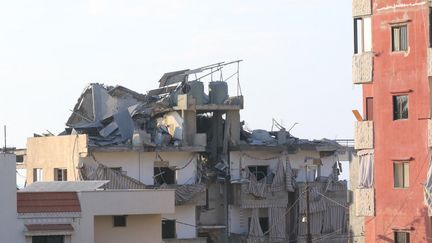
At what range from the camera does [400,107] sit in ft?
146

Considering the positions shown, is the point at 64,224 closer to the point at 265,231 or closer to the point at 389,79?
the point at 389,79

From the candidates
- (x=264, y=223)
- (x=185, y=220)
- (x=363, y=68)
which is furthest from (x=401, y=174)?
(x=264, y=223)

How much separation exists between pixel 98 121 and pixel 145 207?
2282cm

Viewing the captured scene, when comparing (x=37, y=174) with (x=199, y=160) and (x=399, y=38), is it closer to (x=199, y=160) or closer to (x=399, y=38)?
(x=199, y=160)

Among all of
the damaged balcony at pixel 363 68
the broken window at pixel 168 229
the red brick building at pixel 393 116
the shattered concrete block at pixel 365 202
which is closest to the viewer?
the red brick building at pixel 393 116

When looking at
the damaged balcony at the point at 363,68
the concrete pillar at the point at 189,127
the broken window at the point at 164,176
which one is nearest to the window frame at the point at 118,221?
the damaged balcony at the point at 363,68

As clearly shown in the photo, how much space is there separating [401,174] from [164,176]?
27.4 metres

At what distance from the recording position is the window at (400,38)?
145 ft

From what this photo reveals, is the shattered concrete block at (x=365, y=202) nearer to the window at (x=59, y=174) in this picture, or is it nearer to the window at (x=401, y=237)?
the window at (x=401, y=237)

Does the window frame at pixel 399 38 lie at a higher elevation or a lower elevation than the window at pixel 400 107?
higher

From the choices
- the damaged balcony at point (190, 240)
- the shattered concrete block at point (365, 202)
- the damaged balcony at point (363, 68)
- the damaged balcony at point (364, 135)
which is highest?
the damaged balcony at point (363, 68)

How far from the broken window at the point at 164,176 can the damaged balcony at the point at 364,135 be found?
25.0 meters

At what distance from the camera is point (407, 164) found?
44125 mm

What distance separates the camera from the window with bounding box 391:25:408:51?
4422cm
